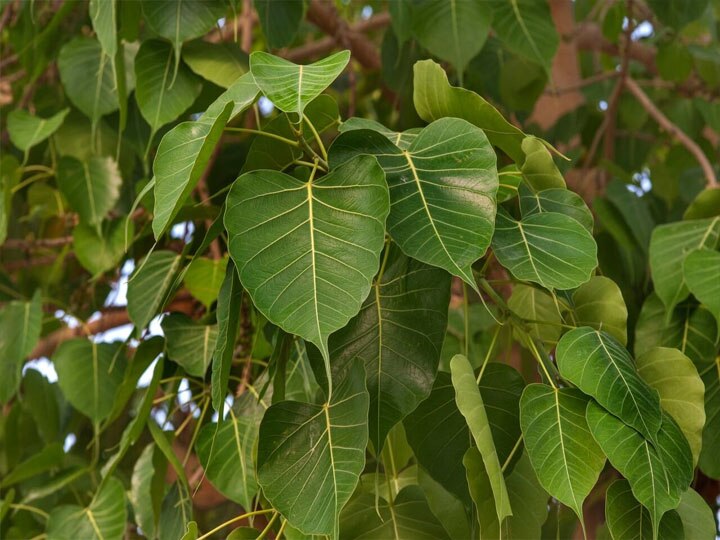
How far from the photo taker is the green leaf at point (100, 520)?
1.00m

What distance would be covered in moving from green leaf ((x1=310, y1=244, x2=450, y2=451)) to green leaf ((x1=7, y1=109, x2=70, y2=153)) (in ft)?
1.84

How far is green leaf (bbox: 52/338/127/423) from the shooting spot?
44.1 inches

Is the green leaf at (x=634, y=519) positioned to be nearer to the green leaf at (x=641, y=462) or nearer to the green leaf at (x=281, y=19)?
the green leaf at (x=641, y=462)

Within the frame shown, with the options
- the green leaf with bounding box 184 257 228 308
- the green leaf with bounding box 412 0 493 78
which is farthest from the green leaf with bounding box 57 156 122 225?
→ the green leaf with bounding box 412 0 493 78

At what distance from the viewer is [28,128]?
1146 mm

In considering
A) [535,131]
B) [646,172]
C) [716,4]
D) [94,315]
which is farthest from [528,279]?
[646,172]

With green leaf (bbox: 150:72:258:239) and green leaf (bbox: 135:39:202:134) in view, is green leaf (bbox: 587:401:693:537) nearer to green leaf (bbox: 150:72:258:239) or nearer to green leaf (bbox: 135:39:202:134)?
green leaf (bbox: 150:72:258:239)

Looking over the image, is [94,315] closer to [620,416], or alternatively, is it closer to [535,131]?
[535,131]

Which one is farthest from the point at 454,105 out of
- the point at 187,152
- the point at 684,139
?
the point at 684,139

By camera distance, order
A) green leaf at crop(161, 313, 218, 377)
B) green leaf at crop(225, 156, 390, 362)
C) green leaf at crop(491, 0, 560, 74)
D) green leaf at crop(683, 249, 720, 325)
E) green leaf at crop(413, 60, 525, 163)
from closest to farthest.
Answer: green leaf at crop(225, 156, 390, 362), green leaf at crop(413, 60, 525, 163), green leaf at crop(683, 249, 720, 325), green leaf at crop(161, 313, 218, 377), green leaf at crop(491, 0, 560, 74)

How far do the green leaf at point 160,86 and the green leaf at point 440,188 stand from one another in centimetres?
36

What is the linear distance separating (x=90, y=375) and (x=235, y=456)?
1.10 feet

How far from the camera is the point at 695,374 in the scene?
2.37ft

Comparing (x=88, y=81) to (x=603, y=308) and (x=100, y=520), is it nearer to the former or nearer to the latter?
(x=100, y=520)
